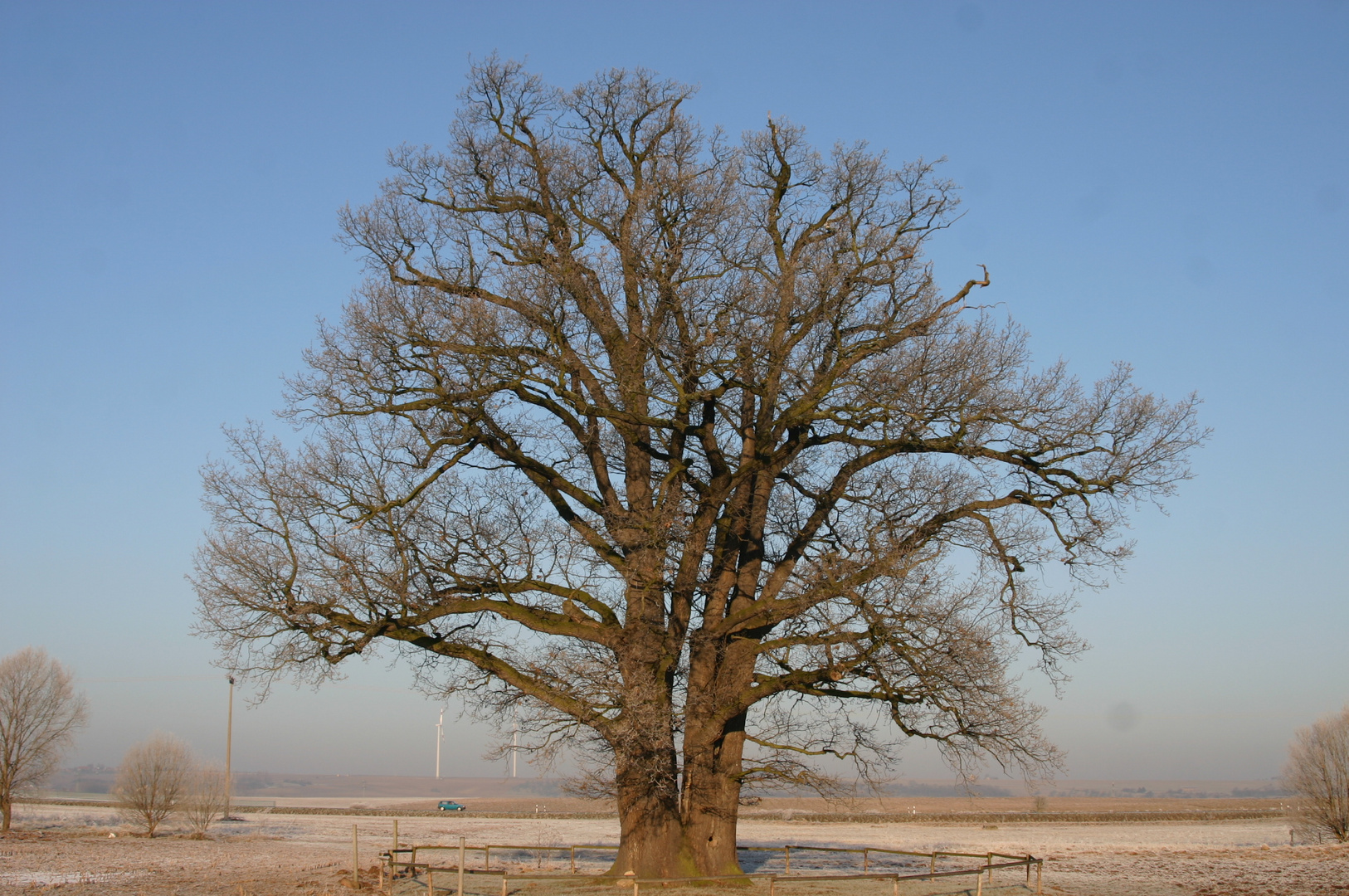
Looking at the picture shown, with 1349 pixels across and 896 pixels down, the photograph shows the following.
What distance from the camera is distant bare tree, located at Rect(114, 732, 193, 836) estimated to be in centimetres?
4012

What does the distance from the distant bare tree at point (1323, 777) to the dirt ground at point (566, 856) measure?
2.02 m

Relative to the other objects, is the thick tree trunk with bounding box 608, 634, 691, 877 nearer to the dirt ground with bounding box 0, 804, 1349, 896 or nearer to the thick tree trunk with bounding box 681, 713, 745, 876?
the thick tree trunk with bounding box 681, 713, 745, 876

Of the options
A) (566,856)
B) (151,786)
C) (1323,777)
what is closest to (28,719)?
(151,786)

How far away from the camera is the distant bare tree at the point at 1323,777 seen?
36375 mm

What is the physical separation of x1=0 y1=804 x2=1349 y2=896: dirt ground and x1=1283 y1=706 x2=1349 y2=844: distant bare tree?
2015 mm

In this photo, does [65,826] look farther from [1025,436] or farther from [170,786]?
[1025,436]

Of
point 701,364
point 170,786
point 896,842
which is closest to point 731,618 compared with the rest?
point 701,364

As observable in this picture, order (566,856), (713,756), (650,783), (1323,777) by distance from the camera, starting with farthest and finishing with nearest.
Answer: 1. (1323,777)
2. (566,856)
3. (713,756)
4. (650,783)

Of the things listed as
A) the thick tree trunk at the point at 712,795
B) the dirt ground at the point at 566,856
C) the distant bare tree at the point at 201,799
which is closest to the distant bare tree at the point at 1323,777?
the dirt ground at the point at 566,856

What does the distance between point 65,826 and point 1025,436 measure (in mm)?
45239

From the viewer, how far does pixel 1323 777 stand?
3681cm

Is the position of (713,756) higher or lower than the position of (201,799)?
higher

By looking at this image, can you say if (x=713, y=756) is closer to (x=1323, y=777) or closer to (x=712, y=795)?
(x=712, y=795)

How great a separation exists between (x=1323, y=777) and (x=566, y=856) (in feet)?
91.8
